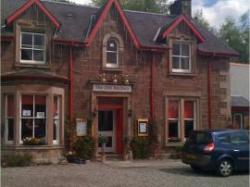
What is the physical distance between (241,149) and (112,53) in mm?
8420

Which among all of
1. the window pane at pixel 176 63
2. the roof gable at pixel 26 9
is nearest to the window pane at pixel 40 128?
the roof gable at pixel 26 9

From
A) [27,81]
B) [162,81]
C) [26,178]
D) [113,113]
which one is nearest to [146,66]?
[162,81]

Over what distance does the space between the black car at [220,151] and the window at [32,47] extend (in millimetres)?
8049

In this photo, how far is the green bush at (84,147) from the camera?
2158cm

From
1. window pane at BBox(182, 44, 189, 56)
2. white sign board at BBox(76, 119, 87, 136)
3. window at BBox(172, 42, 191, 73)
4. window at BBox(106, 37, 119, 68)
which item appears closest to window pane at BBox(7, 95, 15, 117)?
white sign board at BBox(76, 119, 87, 136)

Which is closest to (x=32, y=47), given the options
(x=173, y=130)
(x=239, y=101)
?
(x=173, y=130)

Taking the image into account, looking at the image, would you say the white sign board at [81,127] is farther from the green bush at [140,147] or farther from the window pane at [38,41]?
the window pane at [38,41]

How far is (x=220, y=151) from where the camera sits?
17203 millimetres

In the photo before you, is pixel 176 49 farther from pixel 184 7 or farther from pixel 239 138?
pixel 239 138

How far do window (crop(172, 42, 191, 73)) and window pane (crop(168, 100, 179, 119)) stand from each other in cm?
163

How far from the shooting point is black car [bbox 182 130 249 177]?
1712 cm

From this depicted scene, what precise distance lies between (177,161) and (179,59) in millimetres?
5386

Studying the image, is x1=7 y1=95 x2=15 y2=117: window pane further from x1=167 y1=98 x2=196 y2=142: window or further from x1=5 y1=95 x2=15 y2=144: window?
x1=167 y1=98 x2=196 y2=142: window

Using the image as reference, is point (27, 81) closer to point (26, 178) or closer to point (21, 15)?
point (21, 15)
